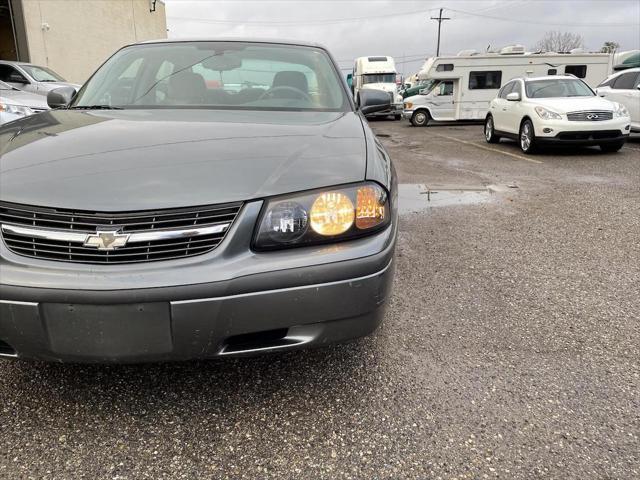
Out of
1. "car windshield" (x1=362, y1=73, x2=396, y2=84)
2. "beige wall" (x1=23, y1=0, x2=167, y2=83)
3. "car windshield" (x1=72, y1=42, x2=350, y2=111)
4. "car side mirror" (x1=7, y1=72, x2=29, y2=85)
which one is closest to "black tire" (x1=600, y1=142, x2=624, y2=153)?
"car windshield" (x1=72, y1=42, x2=350, y2=111)

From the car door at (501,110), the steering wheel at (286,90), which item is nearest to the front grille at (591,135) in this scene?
the car door at (501,110)

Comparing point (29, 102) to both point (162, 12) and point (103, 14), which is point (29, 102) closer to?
point (103, 14)

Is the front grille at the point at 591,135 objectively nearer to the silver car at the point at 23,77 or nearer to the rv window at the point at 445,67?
the silver car at the point at 23,77

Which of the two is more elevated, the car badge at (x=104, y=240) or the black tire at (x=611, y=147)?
the car badge at (x=104, y=240)

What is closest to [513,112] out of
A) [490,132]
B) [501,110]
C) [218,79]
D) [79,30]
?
[501,110]

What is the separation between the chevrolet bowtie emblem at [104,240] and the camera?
159cm

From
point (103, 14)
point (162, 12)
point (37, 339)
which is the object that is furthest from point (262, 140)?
point (162, 12)

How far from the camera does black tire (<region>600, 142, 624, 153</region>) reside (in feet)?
31.5

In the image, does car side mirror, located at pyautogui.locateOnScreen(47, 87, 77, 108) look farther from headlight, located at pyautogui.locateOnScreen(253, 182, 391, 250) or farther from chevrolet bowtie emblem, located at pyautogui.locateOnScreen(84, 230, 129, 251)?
headlight, located at pyautogui.locateOnScreen(253, 182, 391, 250)

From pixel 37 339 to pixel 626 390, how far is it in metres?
2.32

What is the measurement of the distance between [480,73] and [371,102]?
17.6m

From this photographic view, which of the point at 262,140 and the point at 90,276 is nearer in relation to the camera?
the point at 90,276

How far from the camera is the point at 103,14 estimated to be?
22.0 meters

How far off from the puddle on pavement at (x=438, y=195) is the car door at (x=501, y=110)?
5.29 meters
